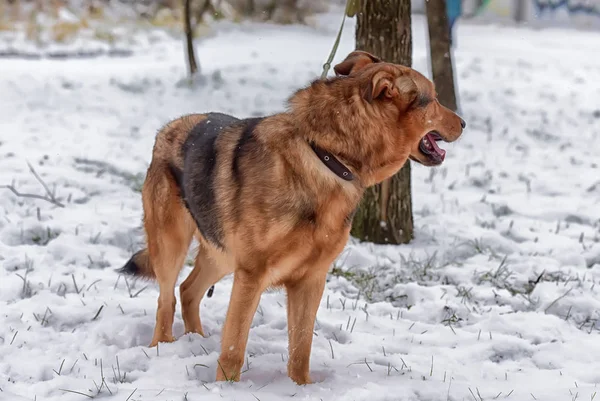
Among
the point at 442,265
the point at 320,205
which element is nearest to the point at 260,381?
the point at 320,205

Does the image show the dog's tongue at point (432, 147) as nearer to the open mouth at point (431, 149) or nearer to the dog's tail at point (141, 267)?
the open mouth at point (431, 149)

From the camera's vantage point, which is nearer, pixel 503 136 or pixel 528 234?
pixel 528 234

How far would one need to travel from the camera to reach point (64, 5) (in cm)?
2286

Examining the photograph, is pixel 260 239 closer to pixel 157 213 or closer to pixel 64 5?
pixel 157 213

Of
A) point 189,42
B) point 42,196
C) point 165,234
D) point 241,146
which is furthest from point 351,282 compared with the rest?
point 189,42

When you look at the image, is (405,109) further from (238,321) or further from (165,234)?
(165,234)

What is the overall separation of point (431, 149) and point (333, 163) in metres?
0.62

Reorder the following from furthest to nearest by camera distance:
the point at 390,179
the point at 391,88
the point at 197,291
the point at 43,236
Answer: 1. the point at 390,179
2. the point at 43,236
3. the point at 197,291
4. the point at 391,88

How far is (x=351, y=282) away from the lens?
5797 millimetres

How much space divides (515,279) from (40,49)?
48.6 feet

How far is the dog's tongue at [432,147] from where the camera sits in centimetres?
404

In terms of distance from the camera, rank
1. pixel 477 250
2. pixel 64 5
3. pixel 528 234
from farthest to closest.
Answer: pixel 64 5 < pixel 528 234 < pixel 477 250

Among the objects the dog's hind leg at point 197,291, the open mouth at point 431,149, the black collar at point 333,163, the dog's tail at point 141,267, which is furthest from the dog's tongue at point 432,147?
the dog's tail at point 141,267

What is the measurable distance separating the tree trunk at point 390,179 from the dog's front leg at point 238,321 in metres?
2.86
